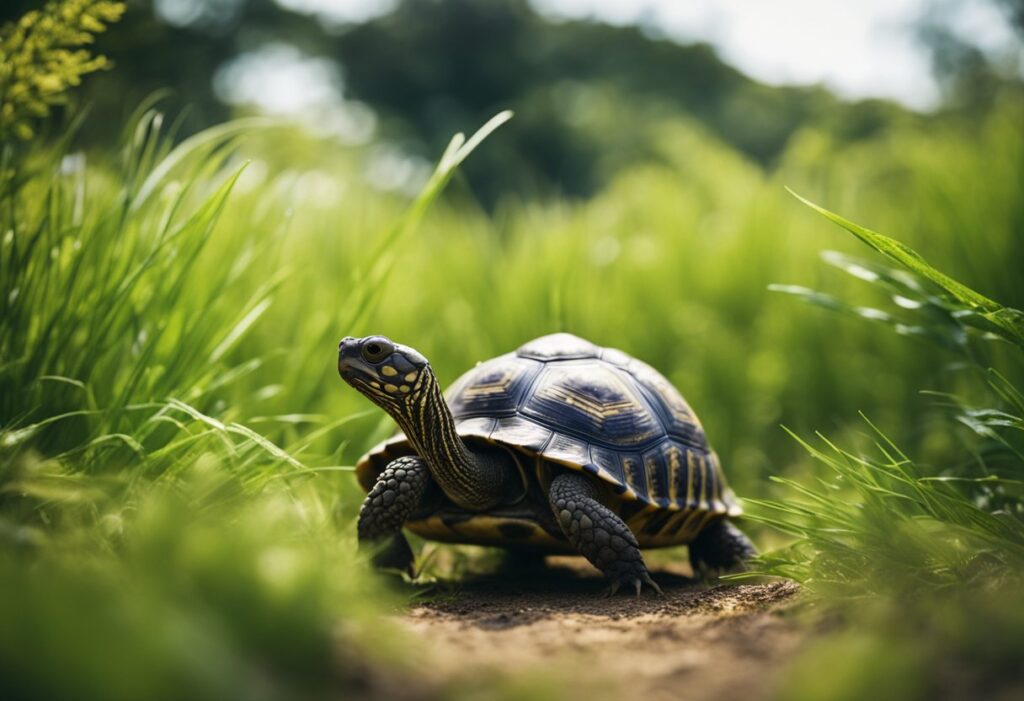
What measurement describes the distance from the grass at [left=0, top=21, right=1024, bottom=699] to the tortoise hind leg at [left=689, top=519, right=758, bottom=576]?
0.60ft

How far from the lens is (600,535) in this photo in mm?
1646

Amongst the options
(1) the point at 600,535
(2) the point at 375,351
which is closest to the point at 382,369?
(2) the point at 375,351

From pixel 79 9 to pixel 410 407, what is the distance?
1.22m

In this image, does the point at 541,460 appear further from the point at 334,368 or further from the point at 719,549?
the point at 334,368

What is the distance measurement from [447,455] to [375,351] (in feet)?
0.93

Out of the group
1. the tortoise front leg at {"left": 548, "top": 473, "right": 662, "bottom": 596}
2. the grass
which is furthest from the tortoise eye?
the tortoise front leg at {"left": 548, "top": 473, "right": 662, "bottom": 596}

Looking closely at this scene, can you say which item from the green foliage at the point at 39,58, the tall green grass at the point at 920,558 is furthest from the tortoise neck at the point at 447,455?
the green foliage at the point at 39,58

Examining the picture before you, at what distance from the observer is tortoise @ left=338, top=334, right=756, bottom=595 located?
165 cm

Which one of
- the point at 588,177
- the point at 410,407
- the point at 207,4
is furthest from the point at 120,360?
the point at 588,177

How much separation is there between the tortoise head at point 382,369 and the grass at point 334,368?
0.66 ft

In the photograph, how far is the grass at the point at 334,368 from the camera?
35.7 inches

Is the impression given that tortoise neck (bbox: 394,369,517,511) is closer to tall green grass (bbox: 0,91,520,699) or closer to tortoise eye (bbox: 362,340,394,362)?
tortoise eye (bbox: 362,340,394,362)

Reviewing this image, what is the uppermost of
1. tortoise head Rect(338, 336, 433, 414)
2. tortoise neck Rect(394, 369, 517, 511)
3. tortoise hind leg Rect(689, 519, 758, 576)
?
tortoise head Rect(338, 336, 433, 414)

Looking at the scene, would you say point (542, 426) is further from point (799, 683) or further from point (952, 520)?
point (799, 683)
